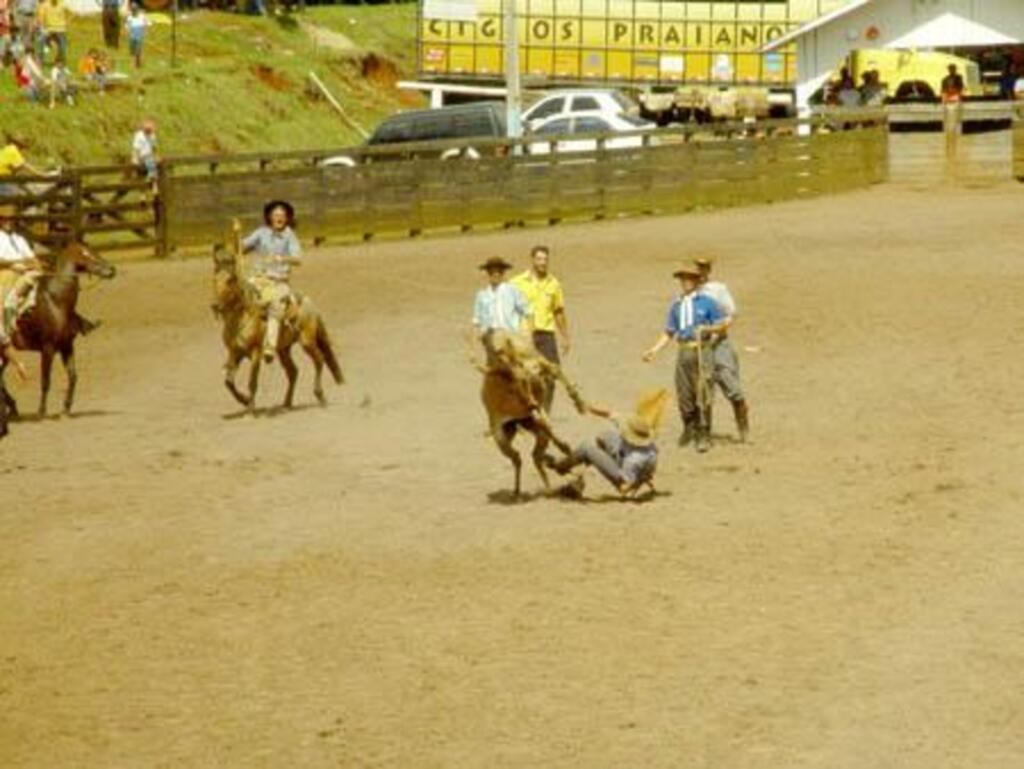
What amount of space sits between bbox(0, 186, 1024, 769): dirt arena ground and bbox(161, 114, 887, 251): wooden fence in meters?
Result: 9.15

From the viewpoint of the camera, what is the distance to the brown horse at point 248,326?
985 inches

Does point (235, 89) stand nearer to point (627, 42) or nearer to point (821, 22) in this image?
point (627, 42)

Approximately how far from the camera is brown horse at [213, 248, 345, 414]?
2503 centimetres

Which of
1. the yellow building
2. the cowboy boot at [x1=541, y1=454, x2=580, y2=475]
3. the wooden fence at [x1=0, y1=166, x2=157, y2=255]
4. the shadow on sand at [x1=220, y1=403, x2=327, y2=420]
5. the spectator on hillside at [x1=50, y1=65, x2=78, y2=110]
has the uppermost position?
the yellow building

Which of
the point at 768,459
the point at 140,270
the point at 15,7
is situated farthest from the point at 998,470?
the point at 15,7

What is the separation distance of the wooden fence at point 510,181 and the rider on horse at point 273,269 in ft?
47.7

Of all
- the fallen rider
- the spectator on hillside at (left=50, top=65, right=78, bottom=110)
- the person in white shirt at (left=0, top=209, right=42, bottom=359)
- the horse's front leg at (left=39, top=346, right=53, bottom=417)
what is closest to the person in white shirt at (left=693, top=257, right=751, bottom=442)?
the fallen rider

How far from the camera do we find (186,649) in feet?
51.9

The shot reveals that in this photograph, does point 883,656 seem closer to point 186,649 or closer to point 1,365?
point 186,649

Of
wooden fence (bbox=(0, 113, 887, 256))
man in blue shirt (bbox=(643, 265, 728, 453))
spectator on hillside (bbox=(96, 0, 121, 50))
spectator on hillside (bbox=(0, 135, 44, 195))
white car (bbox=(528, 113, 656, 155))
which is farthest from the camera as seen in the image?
spectator on hillside (bbox=(96, 0, 121, 50))

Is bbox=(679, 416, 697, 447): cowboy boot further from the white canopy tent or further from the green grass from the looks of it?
the green grass

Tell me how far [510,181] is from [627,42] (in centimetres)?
2031

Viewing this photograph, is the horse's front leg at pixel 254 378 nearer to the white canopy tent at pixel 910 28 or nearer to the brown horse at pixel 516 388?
the brown horse at pixel 516 388

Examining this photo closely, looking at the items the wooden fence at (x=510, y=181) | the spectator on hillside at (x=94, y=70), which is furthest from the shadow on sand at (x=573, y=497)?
the spectator on hillside at (x=94, y=70)
